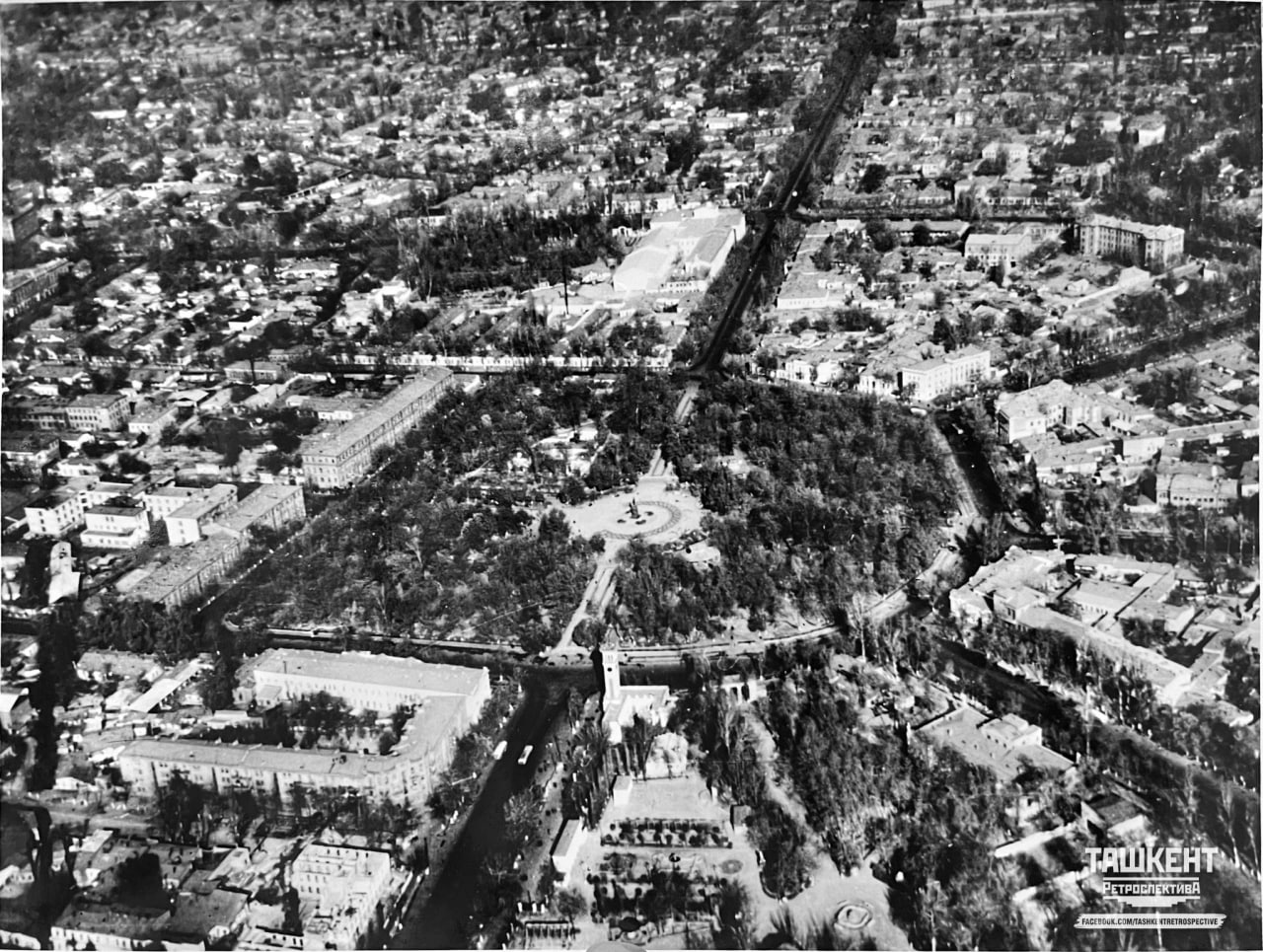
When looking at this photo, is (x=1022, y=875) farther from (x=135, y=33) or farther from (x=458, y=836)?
(x=135, y=33)

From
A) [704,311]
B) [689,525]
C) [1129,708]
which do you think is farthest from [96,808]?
[704,311]

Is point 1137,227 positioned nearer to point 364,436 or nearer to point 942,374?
point 942,374

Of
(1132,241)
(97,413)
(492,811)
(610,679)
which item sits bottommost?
(97,413)

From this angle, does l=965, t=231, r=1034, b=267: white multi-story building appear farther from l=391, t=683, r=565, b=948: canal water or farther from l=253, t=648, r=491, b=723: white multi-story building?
l=253, t=648, r=491, b=723: white multi-story building

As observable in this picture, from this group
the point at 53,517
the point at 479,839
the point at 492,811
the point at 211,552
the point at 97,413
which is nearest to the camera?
the point at 479,839

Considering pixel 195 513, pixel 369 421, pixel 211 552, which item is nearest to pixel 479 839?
pixel 211 552

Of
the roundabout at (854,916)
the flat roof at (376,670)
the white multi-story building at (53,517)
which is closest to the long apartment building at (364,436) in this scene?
the white multi-story building at (53,517)

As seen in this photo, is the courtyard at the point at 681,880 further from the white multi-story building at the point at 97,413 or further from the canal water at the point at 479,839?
the white multi-story building at the point at 97,413

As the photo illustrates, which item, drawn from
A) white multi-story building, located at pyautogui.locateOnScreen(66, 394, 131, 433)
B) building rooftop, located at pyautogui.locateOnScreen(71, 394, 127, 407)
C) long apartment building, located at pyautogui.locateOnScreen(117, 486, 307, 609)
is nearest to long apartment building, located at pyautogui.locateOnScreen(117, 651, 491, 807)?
long apartment building, located at pyautogui.locateOnScreen(117, 486, 307, 609)
